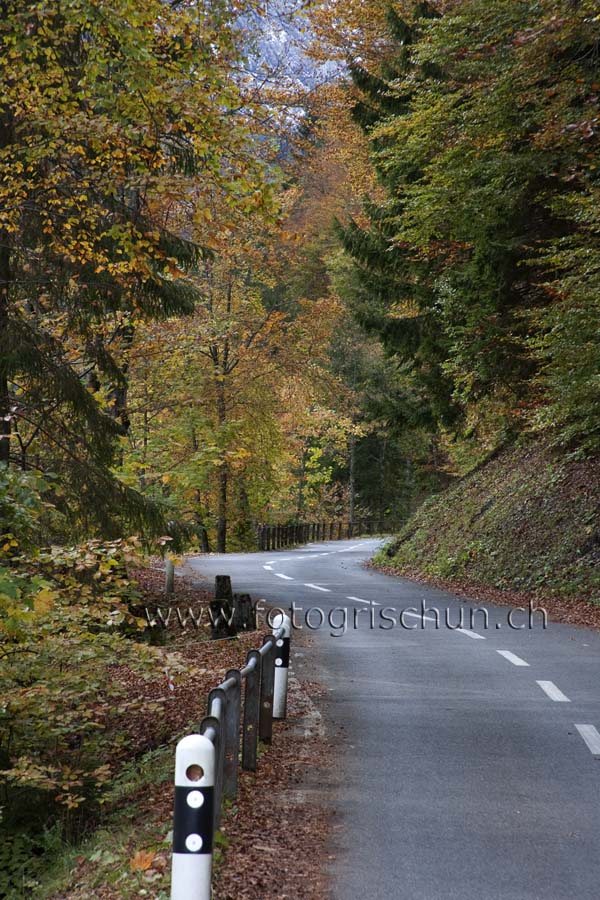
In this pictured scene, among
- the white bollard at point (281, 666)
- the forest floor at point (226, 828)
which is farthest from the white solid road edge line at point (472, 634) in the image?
the white bollard at point (281, 666)

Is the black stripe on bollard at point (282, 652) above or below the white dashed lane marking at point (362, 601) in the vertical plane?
above

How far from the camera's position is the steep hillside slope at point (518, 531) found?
19.8 metres

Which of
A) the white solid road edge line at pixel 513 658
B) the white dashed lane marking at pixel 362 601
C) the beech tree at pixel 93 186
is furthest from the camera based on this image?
the white dashed lane marking at pixel 362 601

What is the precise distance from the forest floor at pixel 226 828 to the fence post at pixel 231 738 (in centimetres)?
13

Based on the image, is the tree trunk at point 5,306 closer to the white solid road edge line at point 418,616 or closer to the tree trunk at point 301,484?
the white solid road edge line at point 418,616

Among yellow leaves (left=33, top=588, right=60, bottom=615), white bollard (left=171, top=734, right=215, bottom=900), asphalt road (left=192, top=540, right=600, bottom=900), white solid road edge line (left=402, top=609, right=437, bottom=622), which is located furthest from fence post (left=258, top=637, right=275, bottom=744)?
white solid road edge line (left=402, top=609, right=437, bottom=622)

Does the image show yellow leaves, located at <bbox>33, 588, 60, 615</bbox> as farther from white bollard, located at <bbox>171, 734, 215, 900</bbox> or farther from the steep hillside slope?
the steep hillside slope

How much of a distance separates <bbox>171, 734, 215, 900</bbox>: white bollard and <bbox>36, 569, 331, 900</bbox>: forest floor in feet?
2.10

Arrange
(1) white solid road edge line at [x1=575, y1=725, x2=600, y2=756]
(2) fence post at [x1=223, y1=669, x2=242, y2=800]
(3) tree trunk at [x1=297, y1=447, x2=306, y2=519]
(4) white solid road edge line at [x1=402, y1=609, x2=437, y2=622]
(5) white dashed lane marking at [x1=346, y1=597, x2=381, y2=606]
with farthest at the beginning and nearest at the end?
(3) tree trunk at [x1=297, y1=447, x2=306, y2=519] < (5) white dashed lane marking at [x1=346, y1=597, x2=381, y2=606] < (4) white solid road edge line at [x1=402, y1=609, x2=437, y2=622] < (1) white solid road edge line at [x1=575, y1=725, x2=600, y2=756] < (2) fence post at [x1=223, y1=669, x2=242, y2=800]

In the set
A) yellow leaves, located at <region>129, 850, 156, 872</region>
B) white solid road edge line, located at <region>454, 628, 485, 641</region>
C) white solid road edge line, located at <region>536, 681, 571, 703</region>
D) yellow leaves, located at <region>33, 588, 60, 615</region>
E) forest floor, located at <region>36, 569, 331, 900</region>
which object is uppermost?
yellow leaves, located at <region>33, 588, 60, 615</region>

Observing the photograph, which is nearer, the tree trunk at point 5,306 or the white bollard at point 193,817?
the white bollard at point 193,817

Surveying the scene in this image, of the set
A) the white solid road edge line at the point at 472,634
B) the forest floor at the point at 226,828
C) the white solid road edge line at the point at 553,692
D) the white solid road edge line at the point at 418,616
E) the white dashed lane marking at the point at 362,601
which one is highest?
the white dashed lane marking at the point at 362,601

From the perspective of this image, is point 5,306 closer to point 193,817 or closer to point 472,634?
point 472,634

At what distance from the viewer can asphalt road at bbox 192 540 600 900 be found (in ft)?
16.9
